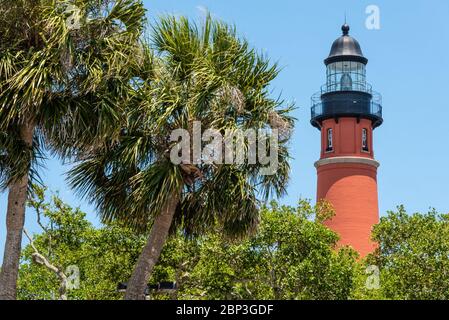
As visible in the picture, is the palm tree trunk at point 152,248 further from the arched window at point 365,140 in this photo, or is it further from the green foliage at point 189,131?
the arched window at point 365,140

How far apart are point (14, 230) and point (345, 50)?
4645 cm

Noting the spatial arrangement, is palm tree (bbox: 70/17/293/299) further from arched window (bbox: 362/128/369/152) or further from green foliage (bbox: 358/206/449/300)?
arched window (bbox: 362/128/369/152)

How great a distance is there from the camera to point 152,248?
58.5ft

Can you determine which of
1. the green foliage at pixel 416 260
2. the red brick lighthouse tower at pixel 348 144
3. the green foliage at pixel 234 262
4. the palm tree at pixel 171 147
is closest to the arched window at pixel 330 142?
the red brick lighthouse tower at pixel 348 144

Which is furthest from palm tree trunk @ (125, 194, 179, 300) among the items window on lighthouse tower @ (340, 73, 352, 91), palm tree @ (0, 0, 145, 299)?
window on lighthouse tower @ (340, 73, 352, 91)

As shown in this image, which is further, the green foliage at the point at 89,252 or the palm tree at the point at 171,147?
the green foliage at the point at 89,252

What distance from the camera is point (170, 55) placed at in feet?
60.0

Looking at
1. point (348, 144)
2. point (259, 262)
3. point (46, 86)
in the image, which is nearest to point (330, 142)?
point (348, 144)

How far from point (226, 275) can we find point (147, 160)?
17.3 meters

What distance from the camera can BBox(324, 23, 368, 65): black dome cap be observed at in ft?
196

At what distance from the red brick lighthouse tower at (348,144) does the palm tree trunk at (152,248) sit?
3481 centimetres

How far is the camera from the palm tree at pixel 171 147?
1736 centimetres

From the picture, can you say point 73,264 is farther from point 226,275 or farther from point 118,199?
point 118,199

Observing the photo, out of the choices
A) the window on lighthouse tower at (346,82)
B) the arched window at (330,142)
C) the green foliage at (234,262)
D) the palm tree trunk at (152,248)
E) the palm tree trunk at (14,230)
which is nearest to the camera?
the palm tree trunk at (14,230)
